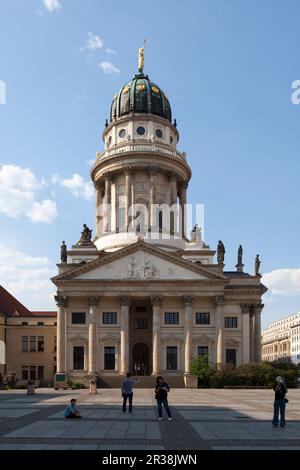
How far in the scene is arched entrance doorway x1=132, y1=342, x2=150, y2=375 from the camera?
76812mm

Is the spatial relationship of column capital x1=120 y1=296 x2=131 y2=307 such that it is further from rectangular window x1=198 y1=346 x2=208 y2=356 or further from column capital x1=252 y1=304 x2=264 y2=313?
column capital x1=252 y1=304 x2=264 y2=313

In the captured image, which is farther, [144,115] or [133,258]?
[144,115]

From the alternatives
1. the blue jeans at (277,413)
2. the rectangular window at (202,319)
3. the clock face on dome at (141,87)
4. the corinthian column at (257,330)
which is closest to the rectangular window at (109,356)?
the rectangular window at (202,319)

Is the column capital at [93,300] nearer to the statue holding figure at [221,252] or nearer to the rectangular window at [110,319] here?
the rectangular window at [110,319]

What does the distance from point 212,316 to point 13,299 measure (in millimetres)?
38787

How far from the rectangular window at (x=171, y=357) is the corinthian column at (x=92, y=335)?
9.07m

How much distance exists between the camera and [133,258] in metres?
72.3

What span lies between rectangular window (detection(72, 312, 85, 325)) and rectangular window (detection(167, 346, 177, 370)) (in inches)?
452

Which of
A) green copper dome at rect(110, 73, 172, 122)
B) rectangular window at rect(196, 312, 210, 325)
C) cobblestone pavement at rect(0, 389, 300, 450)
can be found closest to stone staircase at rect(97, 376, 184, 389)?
rectangular window at rect(196, 312, 210, 325)

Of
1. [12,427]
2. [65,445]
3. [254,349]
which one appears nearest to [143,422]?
[12,427]

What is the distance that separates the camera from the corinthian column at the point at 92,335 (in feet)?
231

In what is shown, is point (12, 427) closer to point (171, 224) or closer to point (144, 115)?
point (171, 224)

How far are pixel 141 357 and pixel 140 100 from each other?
41.9 m

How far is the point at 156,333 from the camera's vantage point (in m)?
71.0
